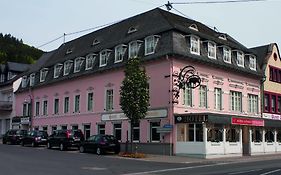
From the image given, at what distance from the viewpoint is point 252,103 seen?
41.3 metres

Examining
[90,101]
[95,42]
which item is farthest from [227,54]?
[95,42]

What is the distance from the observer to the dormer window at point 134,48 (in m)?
36.1

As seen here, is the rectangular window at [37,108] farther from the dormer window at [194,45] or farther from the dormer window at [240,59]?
the dormer window at [240,59]

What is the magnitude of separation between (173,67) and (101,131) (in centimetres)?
1085

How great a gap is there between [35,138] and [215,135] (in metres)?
17.9

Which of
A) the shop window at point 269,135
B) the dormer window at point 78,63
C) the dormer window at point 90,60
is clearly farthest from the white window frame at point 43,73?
the shop window at point 269,135

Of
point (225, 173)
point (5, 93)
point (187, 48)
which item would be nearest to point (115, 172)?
point (225, 173)

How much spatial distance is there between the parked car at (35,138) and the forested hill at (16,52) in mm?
39413

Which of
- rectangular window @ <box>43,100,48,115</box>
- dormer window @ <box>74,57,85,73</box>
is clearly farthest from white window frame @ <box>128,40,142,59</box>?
rectangular window @ <box>43,100,48,115</box>

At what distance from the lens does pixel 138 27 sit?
130 ft

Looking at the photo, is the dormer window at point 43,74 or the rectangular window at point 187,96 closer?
the rectangular window at point 187,96

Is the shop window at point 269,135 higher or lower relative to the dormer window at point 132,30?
lower

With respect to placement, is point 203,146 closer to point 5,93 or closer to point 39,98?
point 39,98

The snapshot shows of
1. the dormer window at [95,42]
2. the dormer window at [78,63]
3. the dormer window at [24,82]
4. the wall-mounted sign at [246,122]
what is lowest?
the wall-mounted sign at [246,122]
